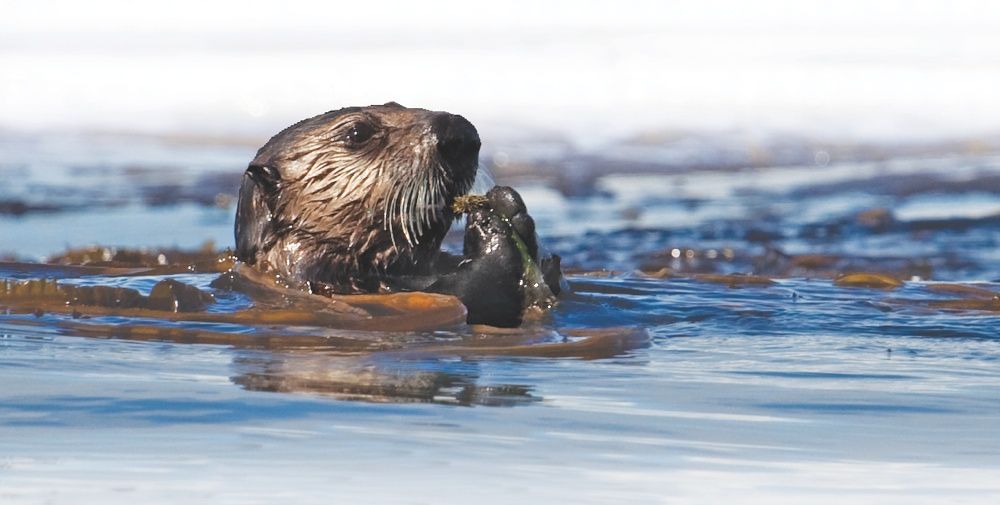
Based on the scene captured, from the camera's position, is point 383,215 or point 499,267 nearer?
point 499,267

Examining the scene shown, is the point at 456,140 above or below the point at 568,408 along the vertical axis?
above

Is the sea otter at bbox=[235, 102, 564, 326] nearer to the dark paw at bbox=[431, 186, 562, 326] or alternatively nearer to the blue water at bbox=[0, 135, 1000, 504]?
the dark paw at bbox=[431, 186, 562, 326]

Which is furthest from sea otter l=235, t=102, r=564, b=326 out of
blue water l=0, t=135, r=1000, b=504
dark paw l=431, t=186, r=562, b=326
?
blue water l=0, t=135, r=1000, b=504

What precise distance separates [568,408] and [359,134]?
1.96 meters

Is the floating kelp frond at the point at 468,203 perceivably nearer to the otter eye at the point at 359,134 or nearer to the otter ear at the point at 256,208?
the otter eye at the point at 359,134

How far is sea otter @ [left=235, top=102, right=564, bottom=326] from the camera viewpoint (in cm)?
507

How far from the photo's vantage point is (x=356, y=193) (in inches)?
212

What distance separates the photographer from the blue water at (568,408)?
3.00m

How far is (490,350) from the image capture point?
14.9 feet

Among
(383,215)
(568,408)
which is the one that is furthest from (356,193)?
(568,408)

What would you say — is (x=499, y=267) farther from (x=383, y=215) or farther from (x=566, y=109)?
(x=566, y=109)

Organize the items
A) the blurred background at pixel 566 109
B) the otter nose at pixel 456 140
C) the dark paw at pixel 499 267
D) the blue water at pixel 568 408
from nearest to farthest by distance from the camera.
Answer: the blue water at pixel 568 408 < the dark paw at pixel 499 267 < the otter nose at pixel 456 140 < the blurred background at pixel 566 109

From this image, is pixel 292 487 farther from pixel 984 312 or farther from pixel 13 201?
pixel 13 201

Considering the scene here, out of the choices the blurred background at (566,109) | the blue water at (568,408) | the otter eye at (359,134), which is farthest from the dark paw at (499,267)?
the blurred background at (566,109)
